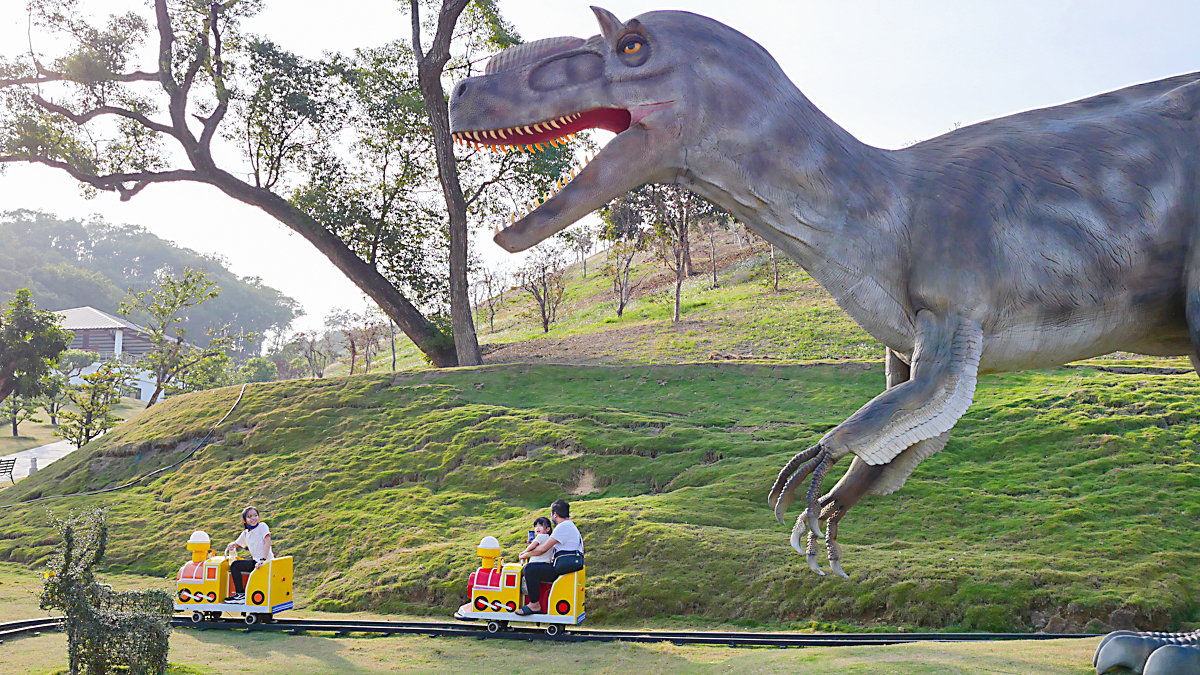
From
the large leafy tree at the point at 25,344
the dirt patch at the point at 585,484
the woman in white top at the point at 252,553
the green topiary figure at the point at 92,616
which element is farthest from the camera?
the large leafy tree at the point at 25,344

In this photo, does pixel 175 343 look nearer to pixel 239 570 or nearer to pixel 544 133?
pixel 239 570

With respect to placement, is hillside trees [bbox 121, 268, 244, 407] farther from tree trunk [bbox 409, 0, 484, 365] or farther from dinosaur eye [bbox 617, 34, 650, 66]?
dinosaur eye [bbox 617, 34, 650, 66]

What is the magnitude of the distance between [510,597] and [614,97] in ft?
17.9

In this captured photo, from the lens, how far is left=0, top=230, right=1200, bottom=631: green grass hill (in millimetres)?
8000

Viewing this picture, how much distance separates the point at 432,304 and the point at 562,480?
10.7 m

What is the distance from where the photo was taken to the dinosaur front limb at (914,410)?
270cm

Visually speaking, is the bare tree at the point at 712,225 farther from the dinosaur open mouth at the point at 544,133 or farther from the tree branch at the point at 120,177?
the dinosaur open mouth at the point at 544,133

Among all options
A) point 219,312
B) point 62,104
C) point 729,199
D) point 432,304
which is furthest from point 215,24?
point 219,312

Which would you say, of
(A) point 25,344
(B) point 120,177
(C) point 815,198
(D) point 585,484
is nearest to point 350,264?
(B) point 120,177

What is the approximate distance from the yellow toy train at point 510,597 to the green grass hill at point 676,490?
1482 mm

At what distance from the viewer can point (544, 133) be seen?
3.03m

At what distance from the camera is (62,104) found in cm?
1989

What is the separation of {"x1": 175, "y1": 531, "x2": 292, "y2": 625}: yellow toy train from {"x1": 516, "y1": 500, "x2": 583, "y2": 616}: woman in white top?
2.79m

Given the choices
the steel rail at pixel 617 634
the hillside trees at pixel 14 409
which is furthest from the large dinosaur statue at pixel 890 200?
the hillside trees at pixel 14 409
